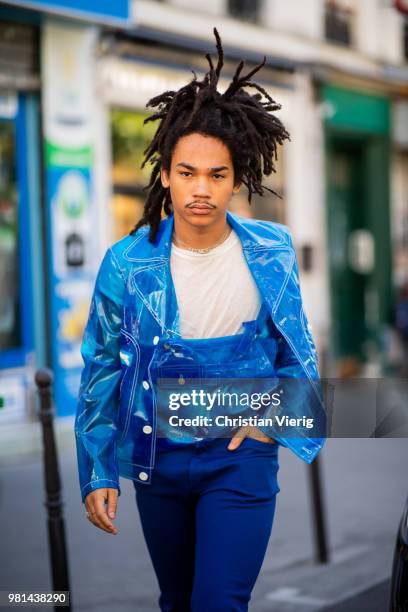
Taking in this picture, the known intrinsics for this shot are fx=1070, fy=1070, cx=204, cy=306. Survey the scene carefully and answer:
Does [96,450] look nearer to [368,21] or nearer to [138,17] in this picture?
[138,17]

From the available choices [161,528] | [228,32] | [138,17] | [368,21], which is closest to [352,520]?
[161,528]

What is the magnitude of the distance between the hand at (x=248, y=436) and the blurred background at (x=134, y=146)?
12.0 ft

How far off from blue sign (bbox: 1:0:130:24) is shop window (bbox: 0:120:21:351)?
1.11 m

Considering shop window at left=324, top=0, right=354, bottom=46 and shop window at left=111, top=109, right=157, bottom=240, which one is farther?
shop window at left=324, top=0, right=354, bottom=46

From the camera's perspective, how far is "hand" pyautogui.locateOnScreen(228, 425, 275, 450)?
3.10 metres

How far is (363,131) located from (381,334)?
116 inches

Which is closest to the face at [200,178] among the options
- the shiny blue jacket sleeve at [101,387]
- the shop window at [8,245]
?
the shiny blue jacket sleeve at [101,387]

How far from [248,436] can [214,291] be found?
444mm

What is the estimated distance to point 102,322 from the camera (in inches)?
126

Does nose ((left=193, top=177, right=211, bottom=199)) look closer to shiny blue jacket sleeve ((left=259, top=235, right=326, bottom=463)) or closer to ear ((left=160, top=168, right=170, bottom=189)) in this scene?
ear ((left=160, top=168, right=170, bottom=189))

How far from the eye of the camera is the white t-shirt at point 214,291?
3176mm

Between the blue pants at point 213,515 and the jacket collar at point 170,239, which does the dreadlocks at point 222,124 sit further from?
the blue pants at point 213,515

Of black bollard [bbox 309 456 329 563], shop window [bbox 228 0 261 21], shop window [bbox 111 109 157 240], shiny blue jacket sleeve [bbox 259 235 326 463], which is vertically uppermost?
shop window [bbox 228 0 261 21]

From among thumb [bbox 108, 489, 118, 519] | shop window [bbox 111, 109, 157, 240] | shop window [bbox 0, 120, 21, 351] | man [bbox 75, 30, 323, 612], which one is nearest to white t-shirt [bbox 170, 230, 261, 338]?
man [bbox 75, 30, 323, 612]
